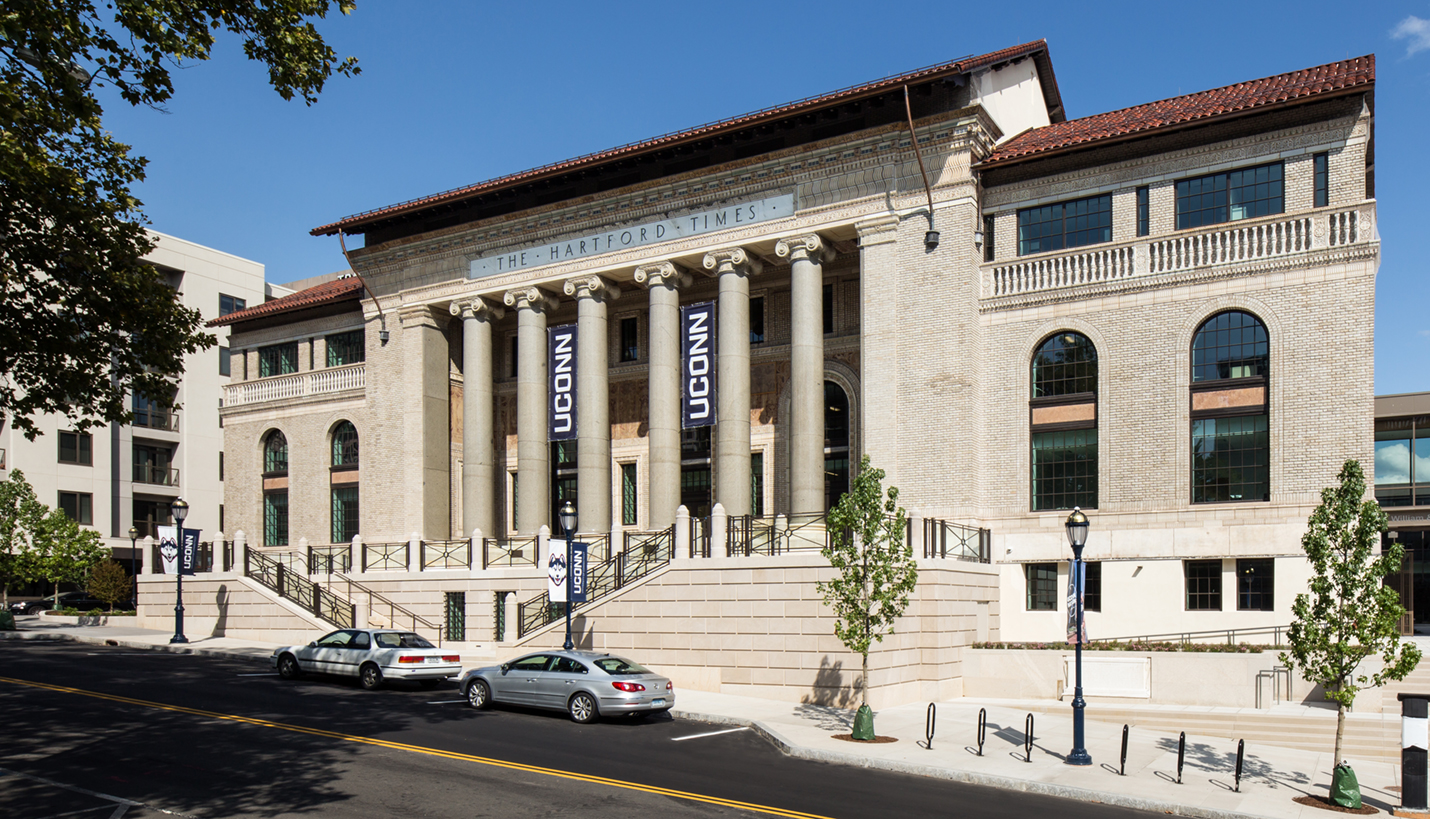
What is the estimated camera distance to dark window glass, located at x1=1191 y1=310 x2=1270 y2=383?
26672 mm

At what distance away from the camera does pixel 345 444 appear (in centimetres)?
4238

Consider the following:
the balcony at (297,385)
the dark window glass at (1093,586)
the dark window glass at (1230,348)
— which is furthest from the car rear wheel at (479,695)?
the balcony at (297,385)

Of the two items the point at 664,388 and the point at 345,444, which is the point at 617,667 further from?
the point at 345,444

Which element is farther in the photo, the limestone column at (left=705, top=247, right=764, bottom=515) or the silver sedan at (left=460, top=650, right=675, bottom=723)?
the limestone column at (left=705, top=247, right=764, bottom=515)

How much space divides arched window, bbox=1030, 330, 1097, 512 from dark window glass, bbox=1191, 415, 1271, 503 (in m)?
2.55

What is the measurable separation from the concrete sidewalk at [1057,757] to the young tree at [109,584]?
40736 mm

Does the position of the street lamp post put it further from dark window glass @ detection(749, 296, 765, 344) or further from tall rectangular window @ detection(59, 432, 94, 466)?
tall rectangular window @ detection(59, 432, 94, 466)

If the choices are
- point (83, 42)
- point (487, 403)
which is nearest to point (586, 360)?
point (487, 403)

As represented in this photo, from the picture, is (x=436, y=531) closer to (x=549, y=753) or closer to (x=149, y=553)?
(x=149, y=553)

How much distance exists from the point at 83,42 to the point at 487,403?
22926 mm

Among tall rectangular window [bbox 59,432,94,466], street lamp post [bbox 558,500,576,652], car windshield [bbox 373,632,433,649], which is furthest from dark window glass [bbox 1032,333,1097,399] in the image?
tall rectangular window [bbox 59,432,94,466]

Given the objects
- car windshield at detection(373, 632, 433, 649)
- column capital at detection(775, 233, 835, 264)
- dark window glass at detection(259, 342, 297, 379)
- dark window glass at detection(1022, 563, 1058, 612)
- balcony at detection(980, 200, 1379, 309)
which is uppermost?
column capital at detection(775, 233, 835, 264)

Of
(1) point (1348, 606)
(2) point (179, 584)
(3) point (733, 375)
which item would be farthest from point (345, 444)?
(1) point (1348, 606)

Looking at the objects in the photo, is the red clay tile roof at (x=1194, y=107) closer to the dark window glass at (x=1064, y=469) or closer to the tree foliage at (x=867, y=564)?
the dark window glass at (x=1064, y=469)
